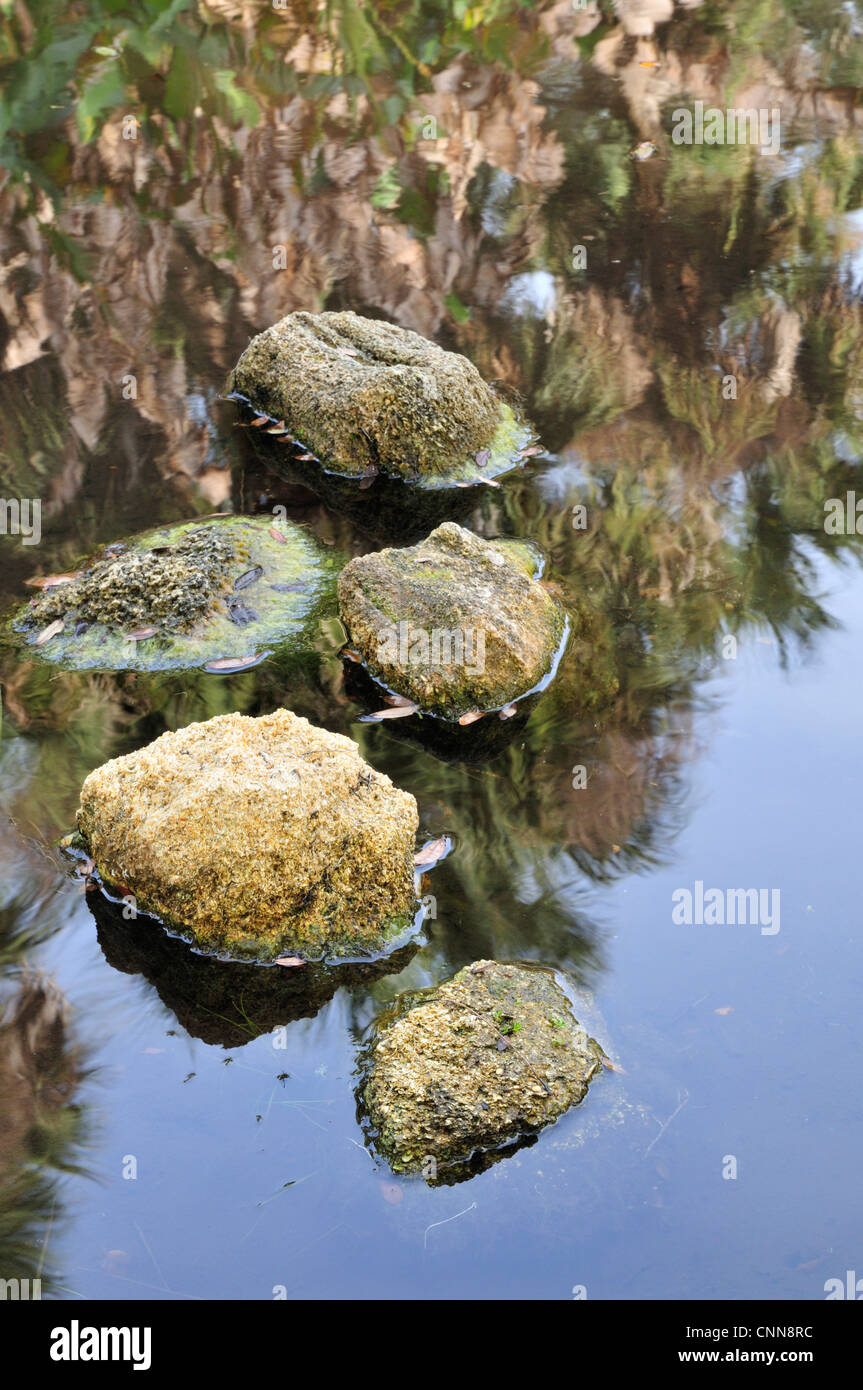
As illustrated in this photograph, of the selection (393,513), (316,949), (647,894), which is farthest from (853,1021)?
(393,513)

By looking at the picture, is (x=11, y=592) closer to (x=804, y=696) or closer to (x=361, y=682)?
(x=361, y=682)

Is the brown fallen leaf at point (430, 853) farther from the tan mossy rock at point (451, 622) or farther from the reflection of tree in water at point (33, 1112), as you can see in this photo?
the reflection of tree in water at point (33, 1112)

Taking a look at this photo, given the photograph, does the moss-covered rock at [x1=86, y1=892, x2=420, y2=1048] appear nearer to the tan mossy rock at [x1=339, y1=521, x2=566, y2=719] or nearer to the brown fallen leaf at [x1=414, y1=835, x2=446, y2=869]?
the brown fallen leaf at [x1=414, y1=835, x2=446, y2=869]

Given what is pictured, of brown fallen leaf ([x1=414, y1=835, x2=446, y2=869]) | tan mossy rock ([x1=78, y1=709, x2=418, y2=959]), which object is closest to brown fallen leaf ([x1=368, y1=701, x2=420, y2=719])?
brown fallen leaf ([x1=414, y1=835, x2=446, y2=869])

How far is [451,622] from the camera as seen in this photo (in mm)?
5855

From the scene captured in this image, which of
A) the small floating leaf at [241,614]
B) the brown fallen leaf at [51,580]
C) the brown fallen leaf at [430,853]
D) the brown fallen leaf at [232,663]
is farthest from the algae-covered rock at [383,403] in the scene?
the brown fallen leaf at [430,853]

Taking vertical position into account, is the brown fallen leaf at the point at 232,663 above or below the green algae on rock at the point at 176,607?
below

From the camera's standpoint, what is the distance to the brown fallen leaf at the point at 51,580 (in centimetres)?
673

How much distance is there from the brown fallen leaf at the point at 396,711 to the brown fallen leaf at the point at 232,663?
0.72m

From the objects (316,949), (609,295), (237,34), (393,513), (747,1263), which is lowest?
(747,1263)

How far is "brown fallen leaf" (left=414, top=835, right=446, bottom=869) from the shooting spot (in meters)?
4.96

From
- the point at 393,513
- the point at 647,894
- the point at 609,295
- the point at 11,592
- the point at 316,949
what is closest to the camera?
the point at 316,949

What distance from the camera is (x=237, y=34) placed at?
49.4 ft

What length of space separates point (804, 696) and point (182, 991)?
3184mm
